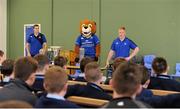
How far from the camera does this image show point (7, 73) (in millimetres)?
4555

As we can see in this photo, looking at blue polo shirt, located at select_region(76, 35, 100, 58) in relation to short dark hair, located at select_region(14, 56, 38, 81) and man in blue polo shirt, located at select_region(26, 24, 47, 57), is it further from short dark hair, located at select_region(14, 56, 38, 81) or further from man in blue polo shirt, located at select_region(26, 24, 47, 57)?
short dark hair, located at select_region(14, 56, 38, 81)

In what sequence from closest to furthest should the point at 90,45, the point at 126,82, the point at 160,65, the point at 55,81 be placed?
the point at 126,82 < the point at 55,81 < the point at 160,65 < the point at 90,45

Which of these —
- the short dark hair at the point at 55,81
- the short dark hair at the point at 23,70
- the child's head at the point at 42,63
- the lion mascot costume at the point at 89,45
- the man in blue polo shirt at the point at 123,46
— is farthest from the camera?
the lion mascot costume at the point at 89,45

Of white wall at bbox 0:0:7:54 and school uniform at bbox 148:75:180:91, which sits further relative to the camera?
white wall at bbox 0:0:7:54

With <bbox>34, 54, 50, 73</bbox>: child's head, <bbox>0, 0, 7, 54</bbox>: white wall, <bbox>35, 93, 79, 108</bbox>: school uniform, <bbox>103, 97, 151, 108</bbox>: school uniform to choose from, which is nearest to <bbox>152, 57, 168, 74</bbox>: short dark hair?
<bbox>34, 54, 50, 73</bbox>: child's head

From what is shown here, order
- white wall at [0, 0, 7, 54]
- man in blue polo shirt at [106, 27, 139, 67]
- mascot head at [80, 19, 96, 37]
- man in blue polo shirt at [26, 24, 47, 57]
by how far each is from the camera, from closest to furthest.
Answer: man in blue polo shirt at [106, 27, 139, 67], mascot head at [80, 19, 96, 37], man in blue polo shirt at [26, 24, 47, 57], white wall at [0, 0, 7, 54]

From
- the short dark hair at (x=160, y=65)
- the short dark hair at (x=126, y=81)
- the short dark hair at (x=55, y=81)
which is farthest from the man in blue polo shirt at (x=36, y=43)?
the short dark hair at (x=126, y=81)

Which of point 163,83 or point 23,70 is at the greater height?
point 23,70

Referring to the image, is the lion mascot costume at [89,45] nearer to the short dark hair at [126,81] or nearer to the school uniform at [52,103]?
the school uniform at [52,103]

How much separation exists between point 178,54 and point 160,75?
4860mm

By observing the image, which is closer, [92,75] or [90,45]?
[92,75]

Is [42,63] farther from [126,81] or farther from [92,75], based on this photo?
[126,81]

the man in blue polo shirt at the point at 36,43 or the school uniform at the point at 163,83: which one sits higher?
the man in blue polo shirt at the point at 36,43

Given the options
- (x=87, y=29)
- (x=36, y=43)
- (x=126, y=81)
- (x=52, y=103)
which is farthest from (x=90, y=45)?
(x=126, y=81)
